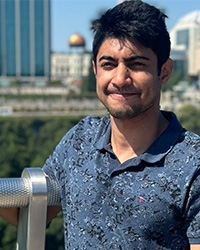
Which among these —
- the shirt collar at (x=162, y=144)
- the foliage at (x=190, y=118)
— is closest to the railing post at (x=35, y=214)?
the shirt collar at (x=162, y=144)

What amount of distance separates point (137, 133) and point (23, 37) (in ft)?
230

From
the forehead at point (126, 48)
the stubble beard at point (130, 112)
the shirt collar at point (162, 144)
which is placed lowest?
the shirt collar at point (162, 144)

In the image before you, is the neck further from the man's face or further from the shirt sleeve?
the shirt sleeve

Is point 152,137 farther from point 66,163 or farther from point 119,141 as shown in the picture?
point 66,163

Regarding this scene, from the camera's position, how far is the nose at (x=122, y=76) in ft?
5.72

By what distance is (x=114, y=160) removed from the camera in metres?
1.81

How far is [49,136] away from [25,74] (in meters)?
40.5

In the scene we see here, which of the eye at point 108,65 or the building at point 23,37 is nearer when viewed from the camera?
the eye at point 108,65

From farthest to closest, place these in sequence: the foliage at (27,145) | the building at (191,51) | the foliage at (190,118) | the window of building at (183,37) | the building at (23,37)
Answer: the window of building at (183,37)
the building at (191,51)
the building at (23,37)
the foliage at (190,118)
the foliage at (27,145)

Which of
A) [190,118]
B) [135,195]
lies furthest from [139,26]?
[190,118]

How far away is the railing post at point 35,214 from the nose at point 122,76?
1.37 ft

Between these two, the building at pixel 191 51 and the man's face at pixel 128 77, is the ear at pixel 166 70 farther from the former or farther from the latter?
the building at pixel 191 51

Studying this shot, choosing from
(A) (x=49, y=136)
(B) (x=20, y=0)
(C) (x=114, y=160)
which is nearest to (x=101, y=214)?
(C) (x=114, y=160)

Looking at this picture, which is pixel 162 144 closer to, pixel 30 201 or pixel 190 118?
pixel 30 201
